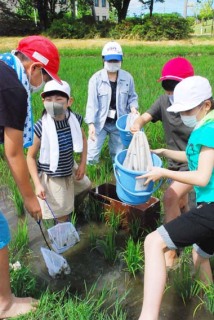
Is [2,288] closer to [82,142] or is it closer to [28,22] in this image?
[82,142]

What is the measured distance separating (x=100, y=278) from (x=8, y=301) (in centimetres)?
63

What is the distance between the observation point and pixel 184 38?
23094 millimetres

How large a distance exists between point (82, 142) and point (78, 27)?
895 inches

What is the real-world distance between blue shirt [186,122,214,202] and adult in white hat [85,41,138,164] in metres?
1.66

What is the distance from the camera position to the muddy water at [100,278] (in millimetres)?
1932

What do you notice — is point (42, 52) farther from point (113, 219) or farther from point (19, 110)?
point (113, 219)

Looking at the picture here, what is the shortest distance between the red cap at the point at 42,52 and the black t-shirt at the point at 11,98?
0.68 ft

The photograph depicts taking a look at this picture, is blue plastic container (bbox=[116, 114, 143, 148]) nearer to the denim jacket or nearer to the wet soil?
the denim jacket

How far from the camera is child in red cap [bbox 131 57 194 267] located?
234 centimetres

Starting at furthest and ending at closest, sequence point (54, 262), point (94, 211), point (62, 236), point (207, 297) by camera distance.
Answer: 1. point (94, 211)
2. point (62, 236)
3. point (54, 262)
4. point (207, 297)

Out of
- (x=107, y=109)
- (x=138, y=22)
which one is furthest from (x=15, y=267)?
(x=138, y=22)

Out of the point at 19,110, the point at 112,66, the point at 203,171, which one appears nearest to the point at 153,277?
the point at 203,171

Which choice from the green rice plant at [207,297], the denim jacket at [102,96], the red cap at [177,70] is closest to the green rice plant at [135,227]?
the green rice plant at [207,297]

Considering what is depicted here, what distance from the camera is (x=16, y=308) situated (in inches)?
71.6
